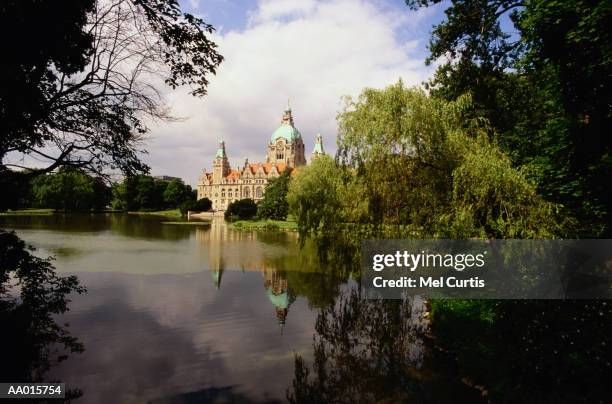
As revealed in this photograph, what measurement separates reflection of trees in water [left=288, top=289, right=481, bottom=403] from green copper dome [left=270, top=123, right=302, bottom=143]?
348 ft

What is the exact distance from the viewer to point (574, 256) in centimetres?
1050

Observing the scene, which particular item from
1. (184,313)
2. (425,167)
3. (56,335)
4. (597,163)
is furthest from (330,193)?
(56,335)

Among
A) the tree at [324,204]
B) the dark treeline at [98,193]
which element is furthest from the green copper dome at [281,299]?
the dark treeline at [98,193]

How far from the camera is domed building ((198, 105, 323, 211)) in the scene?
11438cm

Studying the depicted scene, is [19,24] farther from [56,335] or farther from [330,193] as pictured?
[330,193]

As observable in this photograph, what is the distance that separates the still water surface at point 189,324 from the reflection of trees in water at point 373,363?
1.72ft

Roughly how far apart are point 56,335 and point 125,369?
9.93 feet

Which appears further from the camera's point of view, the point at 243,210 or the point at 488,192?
the point at 243,210

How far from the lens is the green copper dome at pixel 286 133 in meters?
118

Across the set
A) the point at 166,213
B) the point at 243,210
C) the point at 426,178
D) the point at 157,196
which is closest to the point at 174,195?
the point at 157,196

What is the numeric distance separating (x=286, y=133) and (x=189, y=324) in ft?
356

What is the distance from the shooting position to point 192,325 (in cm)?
1343

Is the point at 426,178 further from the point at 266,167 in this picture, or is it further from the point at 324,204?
the point at 266,167

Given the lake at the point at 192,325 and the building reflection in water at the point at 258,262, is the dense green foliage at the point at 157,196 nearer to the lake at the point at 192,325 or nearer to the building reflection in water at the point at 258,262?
the building reflection in water at the point at 258,262
